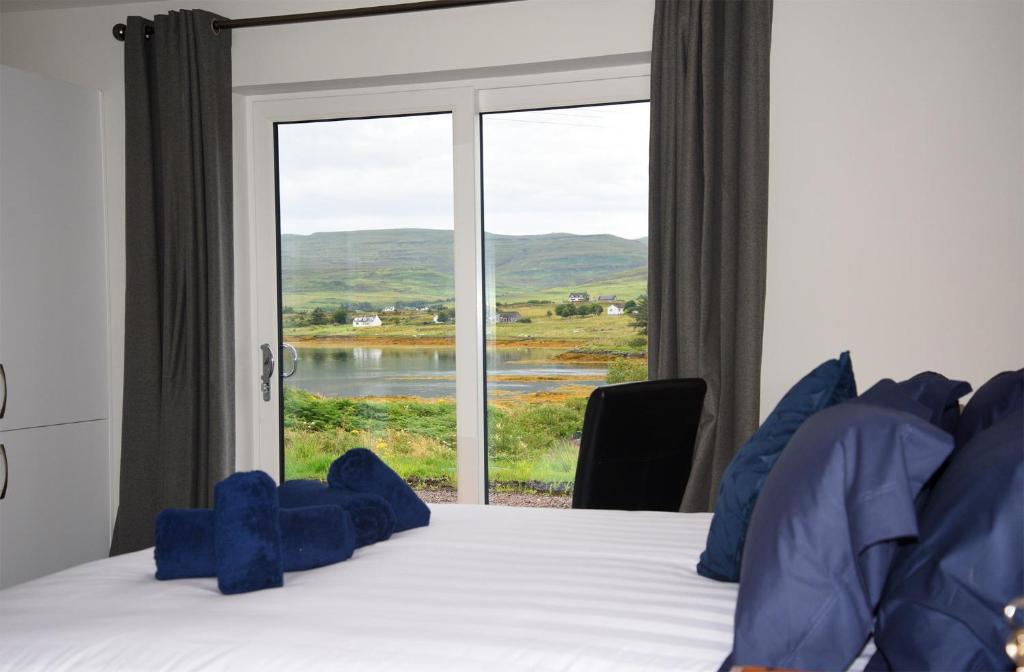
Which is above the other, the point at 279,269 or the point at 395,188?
the point at 395,188

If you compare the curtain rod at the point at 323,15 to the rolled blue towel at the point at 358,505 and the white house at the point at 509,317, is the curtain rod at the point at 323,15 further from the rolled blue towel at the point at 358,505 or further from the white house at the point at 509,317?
the rolled blue towel at the point at 358,505

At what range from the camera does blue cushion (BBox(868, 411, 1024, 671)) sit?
120cm

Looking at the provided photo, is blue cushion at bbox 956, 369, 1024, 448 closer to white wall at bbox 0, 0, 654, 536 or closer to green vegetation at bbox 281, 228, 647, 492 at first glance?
green vegetation at bbox 281, 228, 647, 492

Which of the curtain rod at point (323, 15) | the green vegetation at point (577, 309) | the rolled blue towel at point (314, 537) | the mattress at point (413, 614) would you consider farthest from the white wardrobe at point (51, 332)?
the rolled blue towel at point (314, 537)

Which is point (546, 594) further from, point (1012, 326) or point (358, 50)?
point (358, 50)

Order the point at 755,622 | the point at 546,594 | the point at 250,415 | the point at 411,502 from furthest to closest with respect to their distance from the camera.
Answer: the point at 250,415
the point at 411,502
the point at 546,594
the point at 755,622

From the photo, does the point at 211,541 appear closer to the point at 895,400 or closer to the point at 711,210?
the point at 895,400

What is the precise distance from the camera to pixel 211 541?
1938 mm

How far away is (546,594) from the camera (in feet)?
5.70

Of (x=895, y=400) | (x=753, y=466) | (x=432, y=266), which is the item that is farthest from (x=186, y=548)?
(x=432, y=266)

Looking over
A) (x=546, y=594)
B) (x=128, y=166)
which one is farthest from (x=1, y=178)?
(x=546, y=594)

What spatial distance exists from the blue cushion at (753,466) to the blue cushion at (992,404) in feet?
0.83

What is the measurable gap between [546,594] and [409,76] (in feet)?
9.06

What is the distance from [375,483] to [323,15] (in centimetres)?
235
